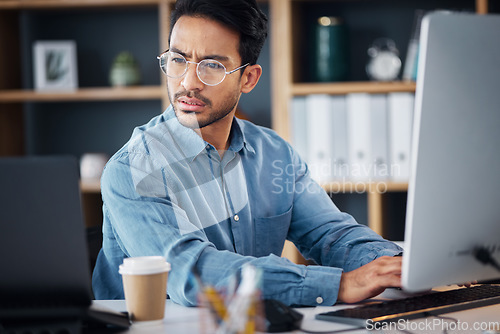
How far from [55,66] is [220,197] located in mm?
1592

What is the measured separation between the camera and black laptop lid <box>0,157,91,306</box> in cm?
90

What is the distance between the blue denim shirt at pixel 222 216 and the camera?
1.16m

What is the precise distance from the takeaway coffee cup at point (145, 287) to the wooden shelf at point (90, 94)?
1.72 meters

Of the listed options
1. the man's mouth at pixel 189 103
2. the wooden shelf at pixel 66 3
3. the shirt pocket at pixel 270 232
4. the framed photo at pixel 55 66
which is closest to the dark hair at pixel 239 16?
the man's mouth at pixel 189 103

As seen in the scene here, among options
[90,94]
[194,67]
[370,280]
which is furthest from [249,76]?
[90,94]

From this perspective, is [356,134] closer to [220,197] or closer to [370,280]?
[220,197]

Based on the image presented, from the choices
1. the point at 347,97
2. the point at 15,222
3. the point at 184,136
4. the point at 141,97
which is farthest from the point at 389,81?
the point at 15,222

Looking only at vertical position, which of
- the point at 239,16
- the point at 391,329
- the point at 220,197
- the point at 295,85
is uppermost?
the point at 239,16

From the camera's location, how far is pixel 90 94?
2727 millimetres

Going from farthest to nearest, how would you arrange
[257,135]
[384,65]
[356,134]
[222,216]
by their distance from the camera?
1. [384,65]
2. [356,134]
3. [257,135]
4. [222,216]

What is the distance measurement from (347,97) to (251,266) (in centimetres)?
152

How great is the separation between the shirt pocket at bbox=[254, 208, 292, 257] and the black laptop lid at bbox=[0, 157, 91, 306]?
2.52 feet

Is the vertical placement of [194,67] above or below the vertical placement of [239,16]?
below

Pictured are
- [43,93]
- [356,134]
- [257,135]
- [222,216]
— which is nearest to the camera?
[222,216]
